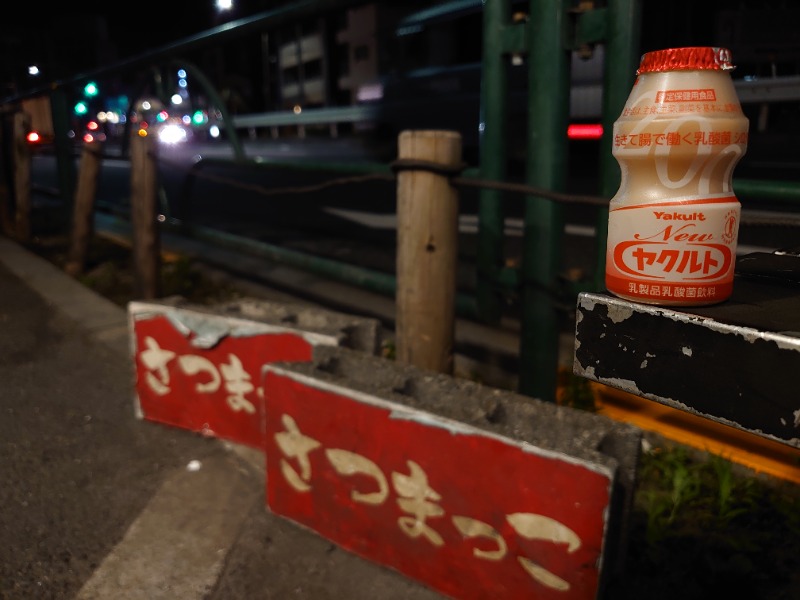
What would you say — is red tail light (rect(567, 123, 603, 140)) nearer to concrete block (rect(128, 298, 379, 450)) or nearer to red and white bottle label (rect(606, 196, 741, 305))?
concrete block (rect(128, 298, 379, 450))

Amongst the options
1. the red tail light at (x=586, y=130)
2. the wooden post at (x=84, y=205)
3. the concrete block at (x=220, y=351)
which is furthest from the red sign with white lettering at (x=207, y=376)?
the red tail light at (x=586, y=130)

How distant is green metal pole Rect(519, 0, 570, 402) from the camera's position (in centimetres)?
221

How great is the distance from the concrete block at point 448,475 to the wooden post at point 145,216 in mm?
2452

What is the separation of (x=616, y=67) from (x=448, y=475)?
1334 millimetres

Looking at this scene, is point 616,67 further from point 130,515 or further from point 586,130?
point 586,130

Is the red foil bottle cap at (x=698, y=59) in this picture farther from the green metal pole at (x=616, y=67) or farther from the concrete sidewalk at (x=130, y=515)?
the concrete sidewalk at (x=130, y=515)

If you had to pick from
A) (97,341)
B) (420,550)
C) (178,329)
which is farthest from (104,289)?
(420,550)

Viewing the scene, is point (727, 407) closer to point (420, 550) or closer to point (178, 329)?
point (420, 550)

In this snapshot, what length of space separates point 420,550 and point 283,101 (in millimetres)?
67851

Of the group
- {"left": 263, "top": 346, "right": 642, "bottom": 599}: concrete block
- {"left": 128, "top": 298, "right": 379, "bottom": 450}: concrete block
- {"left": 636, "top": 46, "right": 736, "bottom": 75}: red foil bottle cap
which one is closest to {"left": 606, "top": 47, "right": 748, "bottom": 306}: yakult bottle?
{"left": 636, "top": 46, "right": 736, "bottom": 75}: red foil bottle cap

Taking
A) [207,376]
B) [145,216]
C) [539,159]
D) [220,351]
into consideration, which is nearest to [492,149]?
[539,159]

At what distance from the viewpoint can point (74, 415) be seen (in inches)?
112

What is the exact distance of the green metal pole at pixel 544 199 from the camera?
2213 millimetres

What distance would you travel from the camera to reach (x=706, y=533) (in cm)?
198
